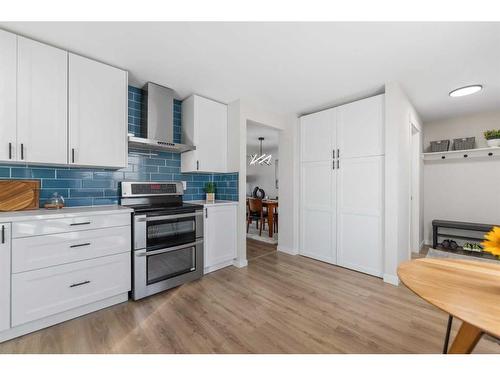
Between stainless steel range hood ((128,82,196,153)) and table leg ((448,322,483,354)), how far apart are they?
8.55ft

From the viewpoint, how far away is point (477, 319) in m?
0.70

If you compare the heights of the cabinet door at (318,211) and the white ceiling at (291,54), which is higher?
the white ceiling at (291,54)

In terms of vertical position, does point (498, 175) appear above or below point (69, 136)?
below

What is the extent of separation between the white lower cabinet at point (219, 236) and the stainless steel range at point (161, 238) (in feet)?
0.48

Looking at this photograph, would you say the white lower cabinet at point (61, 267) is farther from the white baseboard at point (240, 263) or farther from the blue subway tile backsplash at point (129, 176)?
the white baseboard at point (240, 263)

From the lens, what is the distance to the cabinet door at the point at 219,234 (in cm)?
271

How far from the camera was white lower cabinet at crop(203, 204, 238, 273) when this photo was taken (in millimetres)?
2713

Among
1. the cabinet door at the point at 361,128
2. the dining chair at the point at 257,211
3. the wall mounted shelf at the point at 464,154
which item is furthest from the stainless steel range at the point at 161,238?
the wall mounted shelf at the point at 464,154

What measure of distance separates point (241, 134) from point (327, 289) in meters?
2.19

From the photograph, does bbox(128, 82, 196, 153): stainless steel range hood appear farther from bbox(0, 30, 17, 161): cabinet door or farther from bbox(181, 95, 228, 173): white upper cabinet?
bbox(0, 30, 17, 161): cabinet door

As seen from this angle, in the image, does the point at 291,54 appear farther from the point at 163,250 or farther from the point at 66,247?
the point at 66,247

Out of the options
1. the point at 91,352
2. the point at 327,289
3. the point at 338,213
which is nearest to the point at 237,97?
the point at 338,213

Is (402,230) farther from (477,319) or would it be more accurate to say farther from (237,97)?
(237,97)
